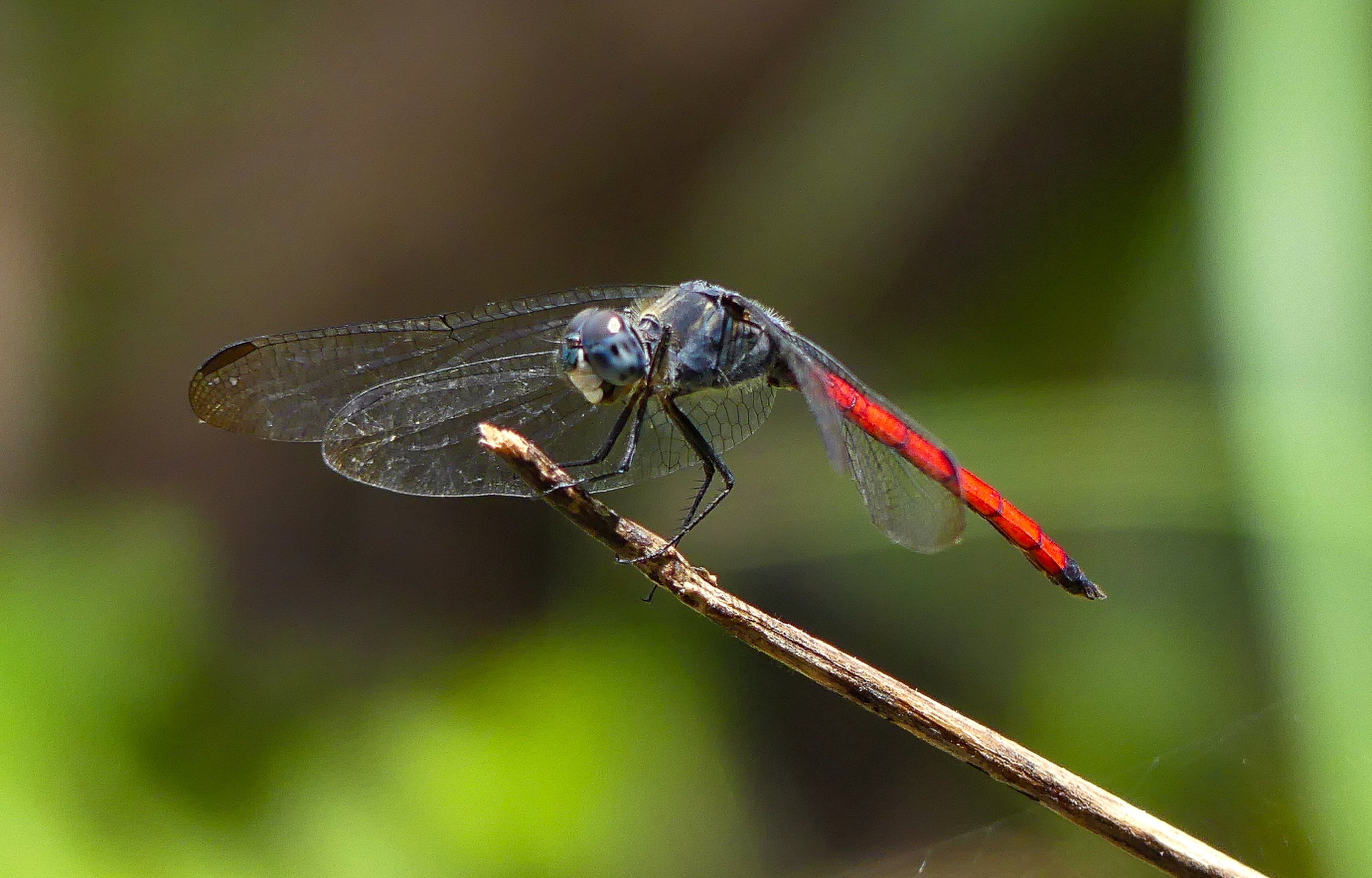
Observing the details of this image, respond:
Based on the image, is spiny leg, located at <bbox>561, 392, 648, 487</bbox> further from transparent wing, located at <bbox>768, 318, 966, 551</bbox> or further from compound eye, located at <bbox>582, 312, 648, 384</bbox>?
transparent wing, located at <bbox>768, 318, 966, 551</bbox>

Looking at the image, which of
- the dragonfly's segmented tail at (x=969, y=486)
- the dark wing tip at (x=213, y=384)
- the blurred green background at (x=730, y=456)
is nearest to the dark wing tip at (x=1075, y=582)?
the dragonfly's segmented tail at (x=969, y=486)

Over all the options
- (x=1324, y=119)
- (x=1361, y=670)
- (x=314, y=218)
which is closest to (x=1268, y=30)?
(x=1324, y=119)

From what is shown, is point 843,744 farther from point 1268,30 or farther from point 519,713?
point 1268,30

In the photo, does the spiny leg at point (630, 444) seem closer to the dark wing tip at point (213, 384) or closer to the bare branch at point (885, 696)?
the bare branch at point (885, 696)

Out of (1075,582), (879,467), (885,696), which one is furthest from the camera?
(1075,582)

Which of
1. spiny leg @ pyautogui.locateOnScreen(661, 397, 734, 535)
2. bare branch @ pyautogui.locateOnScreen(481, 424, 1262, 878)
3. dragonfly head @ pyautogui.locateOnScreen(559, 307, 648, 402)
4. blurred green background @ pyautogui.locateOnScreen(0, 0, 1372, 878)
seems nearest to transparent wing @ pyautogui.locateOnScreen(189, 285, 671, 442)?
dragonfly head @ pyautogui.locateOnScreen(559, 307, 648, 402)

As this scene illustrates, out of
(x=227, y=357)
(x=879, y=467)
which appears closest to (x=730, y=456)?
(x=879, y=467)

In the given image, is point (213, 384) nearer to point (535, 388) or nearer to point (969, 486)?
point (535, 388)
